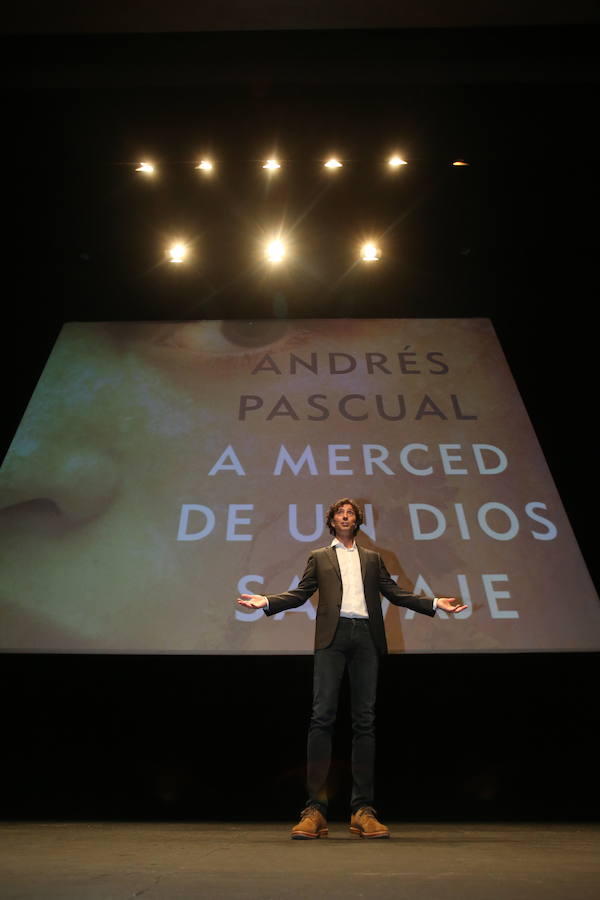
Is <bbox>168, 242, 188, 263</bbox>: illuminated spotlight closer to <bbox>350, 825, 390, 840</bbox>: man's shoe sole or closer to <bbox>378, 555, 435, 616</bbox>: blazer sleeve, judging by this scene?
<bbox>378, 555, 435, 616</bbox>: blazer sleeve

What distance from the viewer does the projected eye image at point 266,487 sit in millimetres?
3023

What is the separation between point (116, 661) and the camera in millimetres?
3430

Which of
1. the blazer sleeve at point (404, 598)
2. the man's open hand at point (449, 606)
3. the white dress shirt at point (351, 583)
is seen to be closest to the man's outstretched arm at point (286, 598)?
the white dress shirt at point (351, 583)

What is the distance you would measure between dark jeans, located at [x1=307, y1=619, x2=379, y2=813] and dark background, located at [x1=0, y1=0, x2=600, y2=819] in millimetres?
860

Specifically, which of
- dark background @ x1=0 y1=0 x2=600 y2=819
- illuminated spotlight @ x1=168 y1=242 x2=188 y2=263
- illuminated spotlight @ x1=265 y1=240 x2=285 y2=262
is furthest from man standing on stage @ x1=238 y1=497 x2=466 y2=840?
illuminated spotlight @ x1=168 y1=242 x2=188 y2=263

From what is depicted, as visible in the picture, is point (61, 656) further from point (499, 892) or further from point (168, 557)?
point (499, 892)

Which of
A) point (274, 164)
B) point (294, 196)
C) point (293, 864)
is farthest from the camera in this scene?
point (294, 196)

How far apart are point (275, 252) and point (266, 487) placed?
1.75 meters

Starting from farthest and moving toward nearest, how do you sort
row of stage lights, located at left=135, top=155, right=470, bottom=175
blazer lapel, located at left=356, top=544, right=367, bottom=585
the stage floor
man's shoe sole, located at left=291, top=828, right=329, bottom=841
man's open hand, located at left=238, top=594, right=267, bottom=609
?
row of stage lights, located at left=135, top=155, right=470, bottom=175 < blazer lapel, located at left=356, top=544, right=367, bottom=585 < man's open hand, located at left=238, top=594, right=267, bottom=609 < man's shoe sole, located at left=291, top=828, right=329, bottom=841 < the stage floor

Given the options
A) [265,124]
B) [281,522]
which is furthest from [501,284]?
[281,522]

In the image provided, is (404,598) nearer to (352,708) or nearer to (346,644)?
(346,644)

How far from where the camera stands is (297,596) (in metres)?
2.36

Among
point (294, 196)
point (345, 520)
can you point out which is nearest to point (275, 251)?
point (294, 196)

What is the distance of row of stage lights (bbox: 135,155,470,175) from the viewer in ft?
12.4
